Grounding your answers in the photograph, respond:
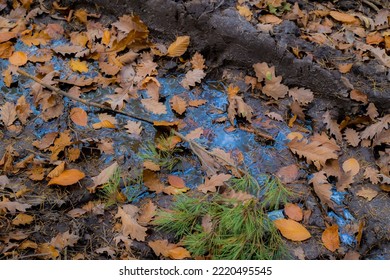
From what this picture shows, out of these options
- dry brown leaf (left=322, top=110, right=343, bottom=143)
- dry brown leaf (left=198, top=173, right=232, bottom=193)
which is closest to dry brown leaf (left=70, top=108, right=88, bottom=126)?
dry brown leaf (left=198, top=173, right=232, bottom=193)

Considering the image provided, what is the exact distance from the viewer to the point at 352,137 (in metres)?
3.15

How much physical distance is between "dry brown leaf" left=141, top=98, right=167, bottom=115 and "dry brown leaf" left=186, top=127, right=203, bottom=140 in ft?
0.93

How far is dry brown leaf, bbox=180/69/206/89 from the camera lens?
134 inches

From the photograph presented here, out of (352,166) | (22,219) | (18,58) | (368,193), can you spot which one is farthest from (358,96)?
(18,58)

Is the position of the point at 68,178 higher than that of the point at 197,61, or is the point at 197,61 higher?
the point at 197,61

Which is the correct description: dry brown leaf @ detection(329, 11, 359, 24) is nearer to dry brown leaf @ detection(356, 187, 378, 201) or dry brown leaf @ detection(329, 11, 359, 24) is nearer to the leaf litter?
the leaf litter

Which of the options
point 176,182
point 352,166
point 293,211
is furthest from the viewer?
point 352,166

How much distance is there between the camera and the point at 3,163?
2.85 meters

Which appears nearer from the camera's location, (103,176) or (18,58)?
(103,176)

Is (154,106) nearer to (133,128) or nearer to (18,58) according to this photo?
(133,128)

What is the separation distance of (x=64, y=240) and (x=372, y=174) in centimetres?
200

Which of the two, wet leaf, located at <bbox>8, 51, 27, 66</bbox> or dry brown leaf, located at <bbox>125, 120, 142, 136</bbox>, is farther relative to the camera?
wet leaf, located at <bbox>8, 51, 27, 66</bbox>

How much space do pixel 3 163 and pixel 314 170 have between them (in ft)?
6.71
